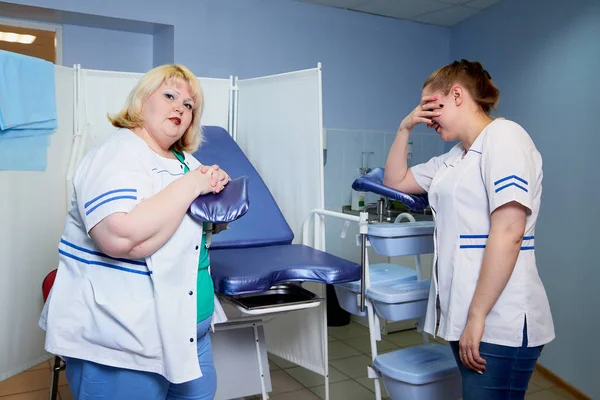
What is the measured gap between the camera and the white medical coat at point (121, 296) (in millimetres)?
1279

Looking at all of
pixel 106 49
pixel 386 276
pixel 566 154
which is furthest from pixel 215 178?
pixel 106 49

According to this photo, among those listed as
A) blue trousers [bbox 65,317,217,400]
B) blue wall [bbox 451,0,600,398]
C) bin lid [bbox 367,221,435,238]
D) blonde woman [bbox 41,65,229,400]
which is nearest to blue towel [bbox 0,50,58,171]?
blonde woman [bbox 41,65,229,400]

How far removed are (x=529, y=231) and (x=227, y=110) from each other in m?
2.00

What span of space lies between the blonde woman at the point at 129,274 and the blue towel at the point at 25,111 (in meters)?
1.07

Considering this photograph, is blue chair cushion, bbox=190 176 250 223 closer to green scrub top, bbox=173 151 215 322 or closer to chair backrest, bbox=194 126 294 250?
green scrub top, bbox=173 151 215 322

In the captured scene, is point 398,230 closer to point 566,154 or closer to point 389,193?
point 389,193

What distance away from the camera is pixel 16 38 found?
3.91 metres

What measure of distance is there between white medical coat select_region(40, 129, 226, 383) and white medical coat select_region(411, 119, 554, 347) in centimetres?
68

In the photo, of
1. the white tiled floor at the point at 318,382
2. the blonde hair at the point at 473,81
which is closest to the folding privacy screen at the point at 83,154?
the white tiled floor at the point at 318,382

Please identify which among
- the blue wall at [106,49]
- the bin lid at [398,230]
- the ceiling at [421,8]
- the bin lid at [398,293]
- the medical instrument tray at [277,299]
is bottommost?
the medical instrument tray at [277,299]

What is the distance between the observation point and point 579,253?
3037 millimetres

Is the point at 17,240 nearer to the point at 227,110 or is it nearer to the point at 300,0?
the point at 227,110

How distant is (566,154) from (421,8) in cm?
164

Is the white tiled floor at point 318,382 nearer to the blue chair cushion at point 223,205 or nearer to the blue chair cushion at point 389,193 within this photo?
the blue chair cushion at point 389,193
